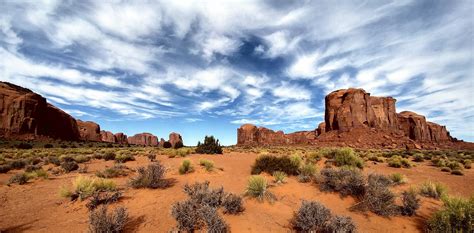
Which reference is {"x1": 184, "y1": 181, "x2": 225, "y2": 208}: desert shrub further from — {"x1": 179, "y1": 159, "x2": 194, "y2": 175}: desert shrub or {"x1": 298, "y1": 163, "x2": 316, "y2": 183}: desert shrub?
{"x1": 179, "y1": 159, "x2": 194, "y2": 175}: desert shrub

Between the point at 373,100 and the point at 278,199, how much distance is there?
93.4 m

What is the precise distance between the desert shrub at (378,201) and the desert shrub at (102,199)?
24.3 feet

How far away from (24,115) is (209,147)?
5608cm

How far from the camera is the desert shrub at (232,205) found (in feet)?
20.4

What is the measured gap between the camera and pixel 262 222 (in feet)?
19.7

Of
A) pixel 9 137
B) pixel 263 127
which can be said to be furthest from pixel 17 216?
pixel 263 127

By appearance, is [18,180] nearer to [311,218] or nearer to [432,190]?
[311,218]

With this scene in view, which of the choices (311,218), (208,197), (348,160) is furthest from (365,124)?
(208,197)

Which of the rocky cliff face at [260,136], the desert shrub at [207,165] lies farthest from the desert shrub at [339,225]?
the rocky cliff face at [260,136]

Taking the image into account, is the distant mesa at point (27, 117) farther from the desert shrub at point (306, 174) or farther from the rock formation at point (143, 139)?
the rock formation at point (143, 139)

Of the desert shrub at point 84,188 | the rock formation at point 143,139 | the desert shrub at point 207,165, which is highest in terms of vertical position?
the rock formation at point 143,139

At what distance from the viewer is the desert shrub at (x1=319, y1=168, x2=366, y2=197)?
7852mm

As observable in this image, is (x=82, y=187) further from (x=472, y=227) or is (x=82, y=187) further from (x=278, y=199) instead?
(x=472, y=227)

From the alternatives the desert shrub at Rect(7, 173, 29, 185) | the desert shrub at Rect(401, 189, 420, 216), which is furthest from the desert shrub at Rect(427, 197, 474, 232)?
the desert shrub at Rect(7, 173, 29, 185)
